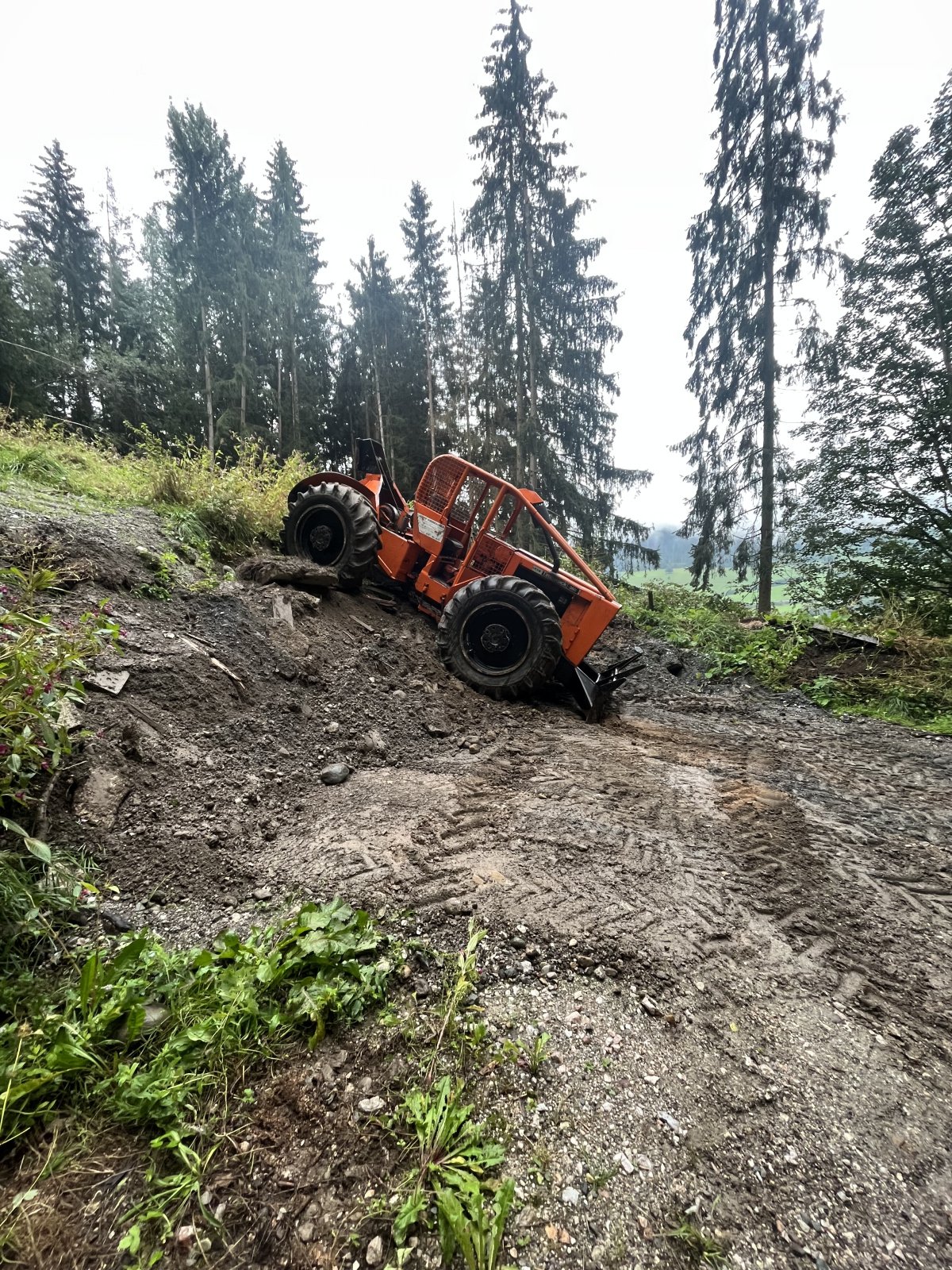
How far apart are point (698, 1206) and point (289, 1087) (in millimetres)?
1064

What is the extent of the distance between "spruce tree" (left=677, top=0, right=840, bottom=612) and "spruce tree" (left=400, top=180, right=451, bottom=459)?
38.1 ft

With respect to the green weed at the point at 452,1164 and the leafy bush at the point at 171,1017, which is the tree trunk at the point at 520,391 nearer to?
the leafy bush at the point at 171,1017

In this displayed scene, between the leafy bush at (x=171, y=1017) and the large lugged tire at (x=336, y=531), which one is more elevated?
the large lugged tire at (x=336, y=531)

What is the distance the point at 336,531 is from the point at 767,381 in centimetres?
973

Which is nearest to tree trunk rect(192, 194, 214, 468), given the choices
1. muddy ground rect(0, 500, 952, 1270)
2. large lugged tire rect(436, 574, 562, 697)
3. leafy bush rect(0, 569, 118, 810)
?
muddy ground rect(0, 500, 952, 1270)

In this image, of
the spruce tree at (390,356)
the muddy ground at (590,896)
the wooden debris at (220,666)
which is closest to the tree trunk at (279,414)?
the spruce tree at (390,356)

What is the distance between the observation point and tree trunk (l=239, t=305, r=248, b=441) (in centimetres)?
1959

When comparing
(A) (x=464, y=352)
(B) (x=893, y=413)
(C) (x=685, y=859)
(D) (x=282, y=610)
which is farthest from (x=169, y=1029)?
(A) (x=464, y=352)

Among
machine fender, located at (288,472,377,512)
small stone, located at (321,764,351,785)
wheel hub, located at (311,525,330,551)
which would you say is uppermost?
machine fender, located at (288,472,377,512)

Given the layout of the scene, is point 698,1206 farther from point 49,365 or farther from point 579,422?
point 49,365

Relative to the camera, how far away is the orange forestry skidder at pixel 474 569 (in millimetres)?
4930

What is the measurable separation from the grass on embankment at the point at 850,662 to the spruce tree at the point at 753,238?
10.6 ft


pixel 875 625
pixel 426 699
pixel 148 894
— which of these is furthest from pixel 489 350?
pixel 148 894

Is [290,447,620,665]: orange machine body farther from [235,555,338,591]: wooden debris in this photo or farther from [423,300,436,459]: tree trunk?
[423,300,436,459]: tree trunk
